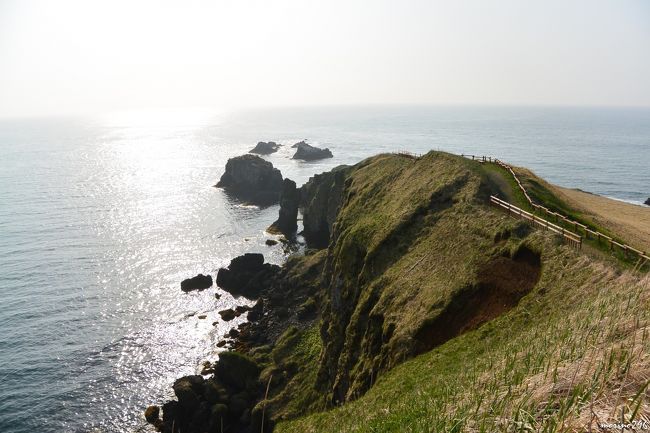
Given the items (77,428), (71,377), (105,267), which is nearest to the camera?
(77,428)

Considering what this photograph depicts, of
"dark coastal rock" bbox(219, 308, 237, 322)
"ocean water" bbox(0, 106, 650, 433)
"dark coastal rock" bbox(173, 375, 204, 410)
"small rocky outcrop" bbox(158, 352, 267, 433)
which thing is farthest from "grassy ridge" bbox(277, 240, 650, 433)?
"dark coastal rock" bbox(219, 308, 237, 322)

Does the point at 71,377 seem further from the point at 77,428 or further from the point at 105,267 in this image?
the point at 105,267

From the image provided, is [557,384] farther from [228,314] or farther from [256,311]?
[228,314]

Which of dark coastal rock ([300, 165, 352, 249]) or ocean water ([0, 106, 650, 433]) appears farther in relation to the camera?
dark coastal rock ([300, 165, 352, 249])

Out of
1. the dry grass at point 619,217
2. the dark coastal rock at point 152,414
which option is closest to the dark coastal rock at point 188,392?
the dark coastal rock at point 152,414

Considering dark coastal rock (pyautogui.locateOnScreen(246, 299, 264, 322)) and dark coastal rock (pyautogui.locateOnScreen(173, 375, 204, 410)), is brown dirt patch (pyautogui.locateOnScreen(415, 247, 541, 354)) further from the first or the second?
dark coastal rock (pyautogui.locateOnScreen(246, 299, 264, 322))

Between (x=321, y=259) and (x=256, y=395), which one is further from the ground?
(x=321, y=259)

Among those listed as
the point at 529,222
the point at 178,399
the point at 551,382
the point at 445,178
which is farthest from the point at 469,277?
the point at 178,399

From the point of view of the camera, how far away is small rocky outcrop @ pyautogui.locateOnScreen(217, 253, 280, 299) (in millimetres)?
69500

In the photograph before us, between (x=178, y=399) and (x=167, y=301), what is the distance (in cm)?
2544

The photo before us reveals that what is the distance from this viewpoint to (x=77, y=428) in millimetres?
41906

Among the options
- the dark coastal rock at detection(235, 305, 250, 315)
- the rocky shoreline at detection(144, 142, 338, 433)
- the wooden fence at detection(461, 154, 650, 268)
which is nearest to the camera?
the wooden fence at detection(461, 154, 650, 268)

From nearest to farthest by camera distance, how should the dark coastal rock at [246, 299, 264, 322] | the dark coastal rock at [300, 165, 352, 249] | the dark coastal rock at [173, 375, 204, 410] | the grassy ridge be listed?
the grassy ridge, the dark coastal rock at [173, 375, 204, 410], the dark coastal rock at [246, 299, 264, 322], the dark coastal rock at [300, 165, 352, 249]

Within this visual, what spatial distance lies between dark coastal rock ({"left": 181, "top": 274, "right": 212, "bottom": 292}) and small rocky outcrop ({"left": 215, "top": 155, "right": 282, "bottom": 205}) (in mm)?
56867
